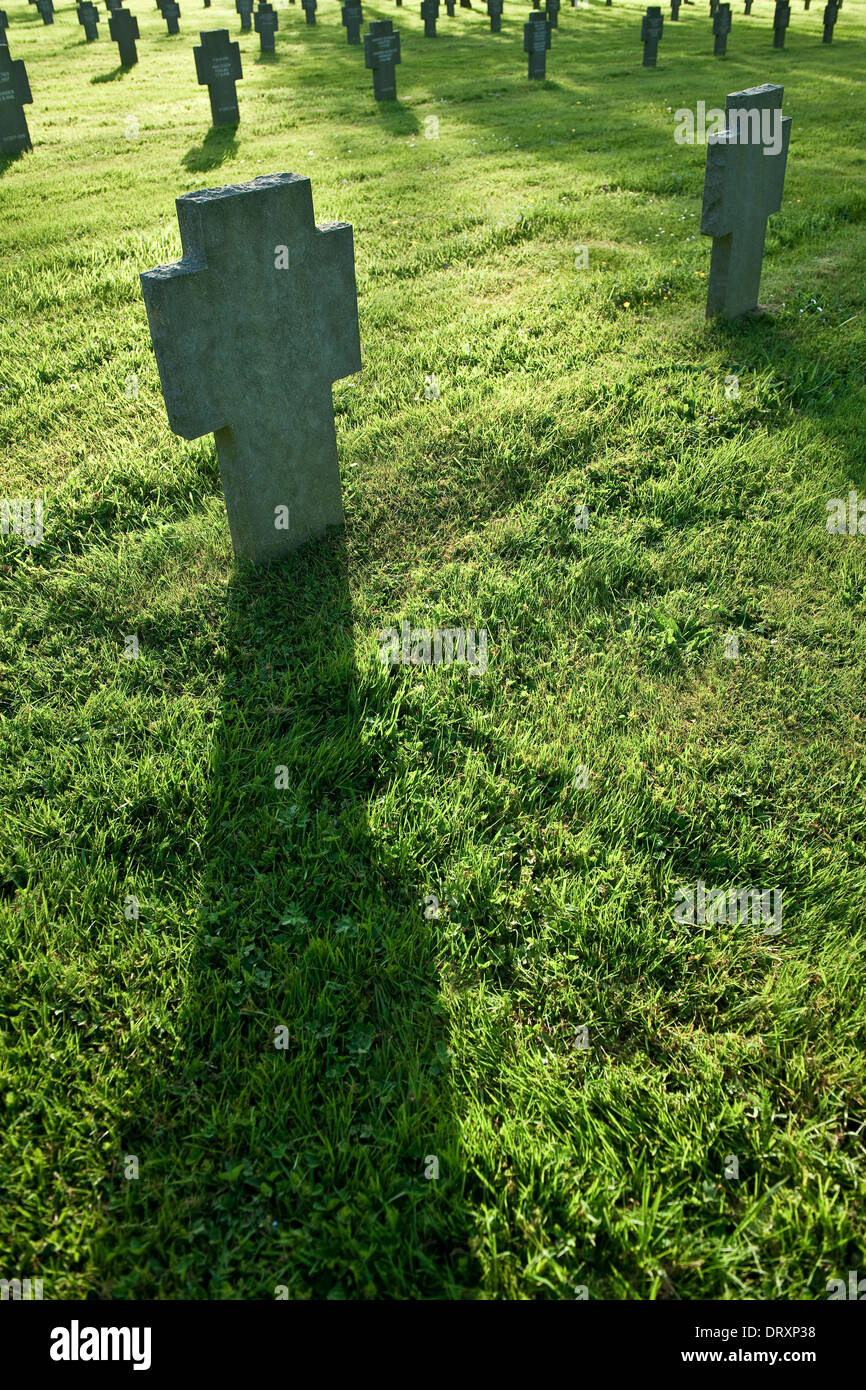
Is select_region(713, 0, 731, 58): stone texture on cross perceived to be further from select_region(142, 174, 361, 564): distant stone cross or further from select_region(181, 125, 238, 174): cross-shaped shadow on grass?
select_region(142, 174, 361, 564): distant stone cross

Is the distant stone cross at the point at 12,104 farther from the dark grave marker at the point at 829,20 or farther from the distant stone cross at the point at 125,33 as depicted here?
the dark grave marker at the point at 829,20

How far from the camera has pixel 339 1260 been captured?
192 cm

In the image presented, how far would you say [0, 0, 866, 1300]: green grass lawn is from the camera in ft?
6.63

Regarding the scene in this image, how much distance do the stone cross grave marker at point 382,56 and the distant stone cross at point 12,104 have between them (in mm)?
5173

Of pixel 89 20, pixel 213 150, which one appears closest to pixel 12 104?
pixel 213 150

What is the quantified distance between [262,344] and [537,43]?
49.2 feet

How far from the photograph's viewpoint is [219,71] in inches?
471

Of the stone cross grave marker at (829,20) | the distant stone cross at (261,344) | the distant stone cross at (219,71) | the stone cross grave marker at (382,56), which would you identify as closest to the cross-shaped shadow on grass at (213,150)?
the distant stone cross at (219,71)

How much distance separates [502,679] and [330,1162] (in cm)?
→ 194

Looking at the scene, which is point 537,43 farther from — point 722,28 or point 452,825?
point 452,825

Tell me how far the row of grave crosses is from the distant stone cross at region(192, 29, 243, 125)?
10.8 meters

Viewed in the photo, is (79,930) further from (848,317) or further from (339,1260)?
(848,317)

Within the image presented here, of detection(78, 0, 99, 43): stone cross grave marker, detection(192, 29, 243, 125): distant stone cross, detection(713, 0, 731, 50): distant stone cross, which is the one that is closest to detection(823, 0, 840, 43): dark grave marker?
detection(713, 0, 731, 50): distant stone cross

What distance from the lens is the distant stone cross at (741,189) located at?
5.56 meters
